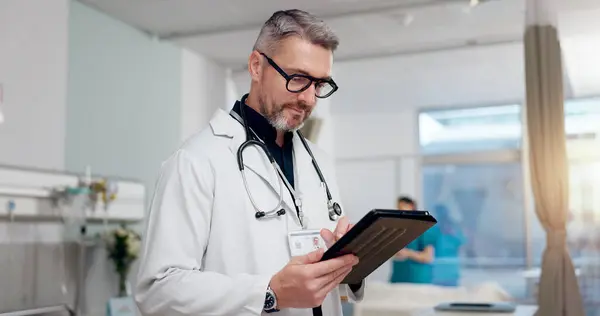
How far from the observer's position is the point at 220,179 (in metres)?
1.43

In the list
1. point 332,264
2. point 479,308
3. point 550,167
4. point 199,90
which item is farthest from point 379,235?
point 199,90

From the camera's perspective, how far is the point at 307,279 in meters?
1.21

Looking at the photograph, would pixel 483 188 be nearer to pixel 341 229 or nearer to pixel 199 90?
pixel 199 90

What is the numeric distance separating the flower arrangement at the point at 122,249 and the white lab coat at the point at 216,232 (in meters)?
2.69

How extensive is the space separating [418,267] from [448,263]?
71.4 inches

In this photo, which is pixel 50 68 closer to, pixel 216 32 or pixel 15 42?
pixel 15 42

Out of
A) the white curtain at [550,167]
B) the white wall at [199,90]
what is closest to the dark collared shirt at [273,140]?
the white curtain at [550,167]

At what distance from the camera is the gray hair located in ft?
4.80

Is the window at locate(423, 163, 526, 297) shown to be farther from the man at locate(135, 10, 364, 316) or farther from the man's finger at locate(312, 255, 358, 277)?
the man's finger at locate(312, 255, 358, 277)

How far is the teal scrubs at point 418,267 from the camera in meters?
5.80

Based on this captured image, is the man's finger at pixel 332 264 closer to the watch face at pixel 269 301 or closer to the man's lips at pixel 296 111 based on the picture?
the watch face at pixel 269 301

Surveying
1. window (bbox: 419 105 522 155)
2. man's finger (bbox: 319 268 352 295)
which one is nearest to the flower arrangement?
man's finger (bbox: 319 268 352 295)

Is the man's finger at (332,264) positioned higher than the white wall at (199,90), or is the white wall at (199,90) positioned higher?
the white wall at (199,90)

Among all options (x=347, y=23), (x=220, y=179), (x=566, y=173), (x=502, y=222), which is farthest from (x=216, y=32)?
(x=502, y=222)
